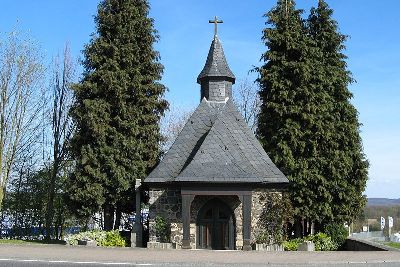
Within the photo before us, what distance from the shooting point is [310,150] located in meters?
22.6

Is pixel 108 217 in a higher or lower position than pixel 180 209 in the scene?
lower

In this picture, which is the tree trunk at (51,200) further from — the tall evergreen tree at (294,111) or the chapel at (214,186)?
the tall evergreen tree at (294,111)

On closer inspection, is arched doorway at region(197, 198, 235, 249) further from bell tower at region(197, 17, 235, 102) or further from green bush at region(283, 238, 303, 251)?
bell tower at region(197, 17, 235, 102)

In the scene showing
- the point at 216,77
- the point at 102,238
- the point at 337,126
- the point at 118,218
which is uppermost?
the point at 216,77

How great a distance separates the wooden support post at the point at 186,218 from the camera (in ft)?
60.0

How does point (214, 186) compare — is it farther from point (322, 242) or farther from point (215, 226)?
point (322, 242)

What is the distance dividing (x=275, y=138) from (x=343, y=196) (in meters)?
3.89

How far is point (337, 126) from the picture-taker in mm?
22906

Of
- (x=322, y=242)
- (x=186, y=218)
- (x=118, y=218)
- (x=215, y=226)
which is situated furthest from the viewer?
(x=118, y=218)

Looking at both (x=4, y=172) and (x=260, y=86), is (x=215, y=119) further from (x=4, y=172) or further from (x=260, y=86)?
(x=4, y=172)

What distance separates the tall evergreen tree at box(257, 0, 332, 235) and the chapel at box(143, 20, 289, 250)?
2349mm


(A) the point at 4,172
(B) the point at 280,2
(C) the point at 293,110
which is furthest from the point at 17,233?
(B) the point at 280,2

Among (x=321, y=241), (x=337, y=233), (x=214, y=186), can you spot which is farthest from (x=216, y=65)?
(x=337, y=233)

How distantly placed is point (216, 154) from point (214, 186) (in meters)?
1.58
